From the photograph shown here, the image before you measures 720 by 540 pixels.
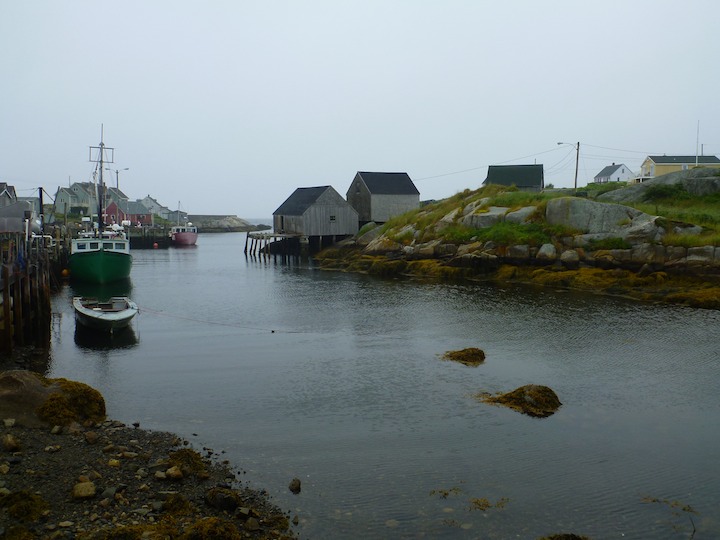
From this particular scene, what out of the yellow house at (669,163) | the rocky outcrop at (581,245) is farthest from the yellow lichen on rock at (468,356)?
the yellow house at (669,163)

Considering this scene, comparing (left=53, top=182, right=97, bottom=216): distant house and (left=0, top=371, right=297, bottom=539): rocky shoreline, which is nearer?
(left=0, top=371, right=297, bottom=539): rocky shoreline

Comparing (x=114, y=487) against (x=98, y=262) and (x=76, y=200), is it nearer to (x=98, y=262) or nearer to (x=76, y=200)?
(x=98, y=262)

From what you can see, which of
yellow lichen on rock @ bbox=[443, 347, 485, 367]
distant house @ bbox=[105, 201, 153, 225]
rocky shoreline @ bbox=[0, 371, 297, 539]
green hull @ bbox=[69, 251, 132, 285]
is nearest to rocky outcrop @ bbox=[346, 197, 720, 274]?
yellow lichen on rock @ bbox=[443, 347, 485, 367]

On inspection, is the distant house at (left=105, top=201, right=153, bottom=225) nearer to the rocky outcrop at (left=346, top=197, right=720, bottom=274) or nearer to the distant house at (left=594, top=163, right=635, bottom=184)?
the rocky outcrop at (left=346, top=197, right=720, bottom=274)

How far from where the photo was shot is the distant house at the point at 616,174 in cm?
8750

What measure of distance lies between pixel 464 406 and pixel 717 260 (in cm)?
2693

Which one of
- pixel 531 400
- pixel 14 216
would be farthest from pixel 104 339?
pixel 14 216

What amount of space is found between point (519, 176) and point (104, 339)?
57211mm

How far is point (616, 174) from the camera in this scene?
8769 centimetres

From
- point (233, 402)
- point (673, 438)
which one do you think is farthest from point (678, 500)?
point (233, 402)

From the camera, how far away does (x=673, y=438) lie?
1423cm

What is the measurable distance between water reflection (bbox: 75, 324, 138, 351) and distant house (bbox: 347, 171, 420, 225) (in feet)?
153

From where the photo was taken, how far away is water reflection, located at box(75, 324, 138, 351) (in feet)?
77.4

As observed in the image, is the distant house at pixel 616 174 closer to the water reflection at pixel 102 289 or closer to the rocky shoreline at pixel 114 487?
the water reflection at pixel 102 289
